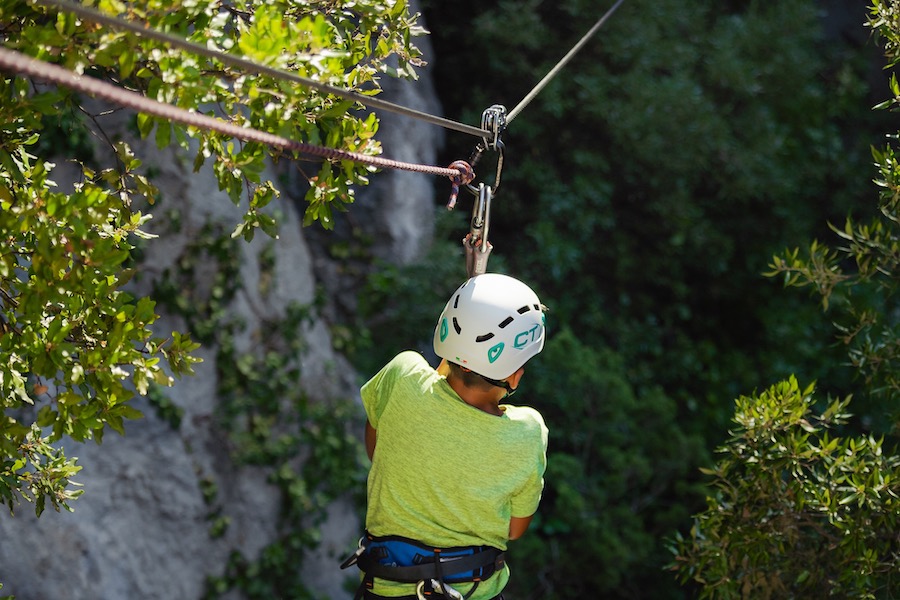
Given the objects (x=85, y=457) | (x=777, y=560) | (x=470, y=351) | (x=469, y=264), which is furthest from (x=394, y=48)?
(x=85, y=457)

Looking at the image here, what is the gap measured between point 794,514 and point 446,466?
1.53 meters

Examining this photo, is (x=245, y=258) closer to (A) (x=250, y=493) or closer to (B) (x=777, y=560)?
(A) (x=250, y=493)

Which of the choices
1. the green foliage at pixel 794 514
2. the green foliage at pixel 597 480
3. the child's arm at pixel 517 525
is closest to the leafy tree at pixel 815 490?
the green foliage at pixel 794 514

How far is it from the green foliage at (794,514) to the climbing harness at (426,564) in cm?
113

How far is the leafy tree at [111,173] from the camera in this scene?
2.33 meters

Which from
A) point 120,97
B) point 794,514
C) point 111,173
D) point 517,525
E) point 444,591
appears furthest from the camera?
point 794,514

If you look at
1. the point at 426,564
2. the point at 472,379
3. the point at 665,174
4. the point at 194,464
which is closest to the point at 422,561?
the point at 426,564

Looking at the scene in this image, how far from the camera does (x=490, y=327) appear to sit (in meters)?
3.05

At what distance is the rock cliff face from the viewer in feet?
16.9

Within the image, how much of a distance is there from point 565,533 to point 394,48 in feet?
15.4

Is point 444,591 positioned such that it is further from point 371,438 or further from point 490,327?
point 490,327

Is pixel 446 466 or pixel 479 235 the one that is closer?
pixel 446 466

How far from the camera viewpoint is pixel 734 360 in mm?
8641

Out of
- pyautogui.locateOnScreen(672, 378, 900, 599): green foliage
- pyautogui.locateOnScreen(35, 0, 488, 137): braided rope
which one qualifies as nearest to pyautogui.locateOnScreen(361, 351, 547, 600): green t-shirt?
pyautogui.locateOnScreen(35, 0, 488, 137): braided rope
